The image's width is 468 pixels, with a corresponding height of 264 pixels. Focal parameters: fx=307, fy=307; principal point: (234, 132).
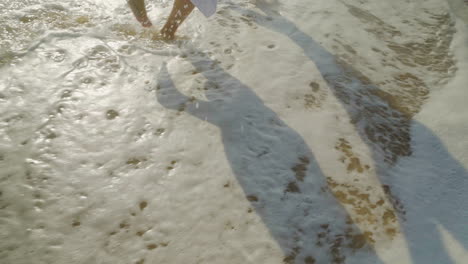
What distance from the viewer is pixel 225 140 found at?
2135 mm

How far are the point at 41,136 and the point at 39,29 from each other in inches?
53.5

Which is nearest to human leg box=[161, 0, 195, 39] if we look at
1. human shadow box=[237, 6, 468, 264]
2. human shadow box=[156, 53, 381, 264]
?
human shadow box=[156, 53, 381, 264]

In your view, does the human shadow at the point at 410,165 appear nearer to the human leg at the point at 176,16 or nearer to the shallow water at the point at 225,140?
the shallow water at the point at 225,140

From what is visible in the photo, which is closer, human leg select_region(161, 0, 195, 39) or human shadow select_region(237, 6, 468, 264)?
human shadow select_region(237, 6, 468, 264)

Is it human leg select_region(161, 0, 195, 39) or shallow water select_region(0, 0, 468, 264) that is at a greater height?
human leg select_region(161, 0, 195, 39)

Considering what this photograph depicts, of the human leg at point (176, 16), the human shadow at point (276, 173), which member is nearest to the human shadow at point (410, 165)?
the human shadow at point (276, 173)

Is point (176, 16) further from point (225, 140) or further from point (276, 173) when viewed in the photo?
point (276, 173)

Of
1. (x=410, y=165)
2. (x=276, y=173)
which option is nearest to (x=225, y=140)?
(x=276, y=173)

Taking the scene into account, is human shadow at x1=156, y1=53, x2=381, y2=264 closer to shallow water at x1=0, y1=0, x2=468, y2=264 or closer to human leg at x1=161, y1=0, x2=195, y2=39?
shallow water at x1=0, y1=0, x2=468, y2=264

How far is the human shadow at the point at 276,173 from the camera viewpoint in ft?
5.43

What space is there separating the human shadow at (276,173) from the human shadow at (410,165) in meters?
0.36

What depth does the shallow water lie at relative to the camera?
1645 mm

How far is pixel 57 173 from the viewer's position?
183 centimetres

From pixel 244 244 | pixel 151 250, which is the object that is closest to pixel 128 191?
pixel 151 250
